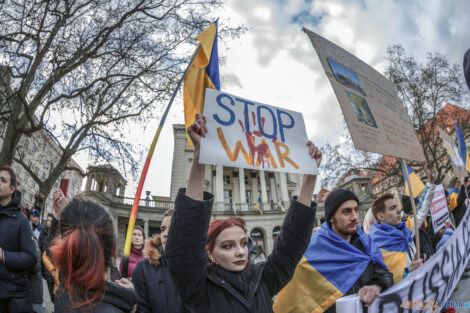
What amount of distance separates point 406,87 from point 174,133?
32428 mm

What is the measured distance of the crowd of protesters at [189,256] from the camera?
1276 millimetres

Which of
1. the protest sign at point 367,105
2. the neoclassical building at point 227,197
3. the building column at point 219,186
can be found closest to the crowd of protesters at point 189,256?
the protest sign at point 367,105

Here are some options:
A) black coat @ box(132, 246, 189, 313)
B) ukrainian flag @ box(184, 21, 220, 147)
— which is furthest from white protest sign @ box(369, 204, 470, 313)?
ukrainian flag @ box(184, 21, 220, 147)

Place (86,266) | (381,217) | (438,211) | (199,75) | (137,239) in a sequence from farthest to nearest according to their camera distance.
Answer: (137,239), (438,211), (381,217), (199,75), (86,266)

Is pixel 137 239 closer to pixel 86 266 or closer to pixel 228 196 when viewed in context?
pixel 86 266

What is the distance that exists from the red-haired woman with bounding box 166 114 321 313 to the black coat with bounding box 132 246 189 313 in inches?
30.4

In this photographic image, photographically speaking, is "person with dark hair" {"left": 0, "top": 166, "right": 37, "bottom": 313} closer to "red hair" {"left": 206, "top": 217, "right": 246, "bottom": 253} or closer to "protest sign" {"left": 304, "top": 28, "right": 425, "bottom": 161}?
"red hair" {"left": 206, "top": 217, "right": 246, "bottom": 253}

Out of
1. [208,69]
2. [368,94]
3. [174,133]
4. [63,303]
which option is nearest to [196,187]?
[63,303]

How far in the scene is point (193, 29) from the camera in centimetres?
895

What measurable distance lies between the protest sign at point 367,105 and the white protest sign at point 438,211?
1.59 m

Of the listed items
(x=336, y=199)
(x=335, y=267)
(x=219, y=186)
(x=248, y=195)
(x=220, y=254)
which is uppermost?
(x=219, y=186)

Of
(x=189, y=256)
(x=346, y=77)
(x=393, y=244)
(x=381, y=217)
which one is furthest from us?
(x=381, y=217)

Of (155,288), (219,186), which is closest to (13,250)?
(155,288)

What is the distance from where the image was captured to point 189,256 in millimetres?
1434
